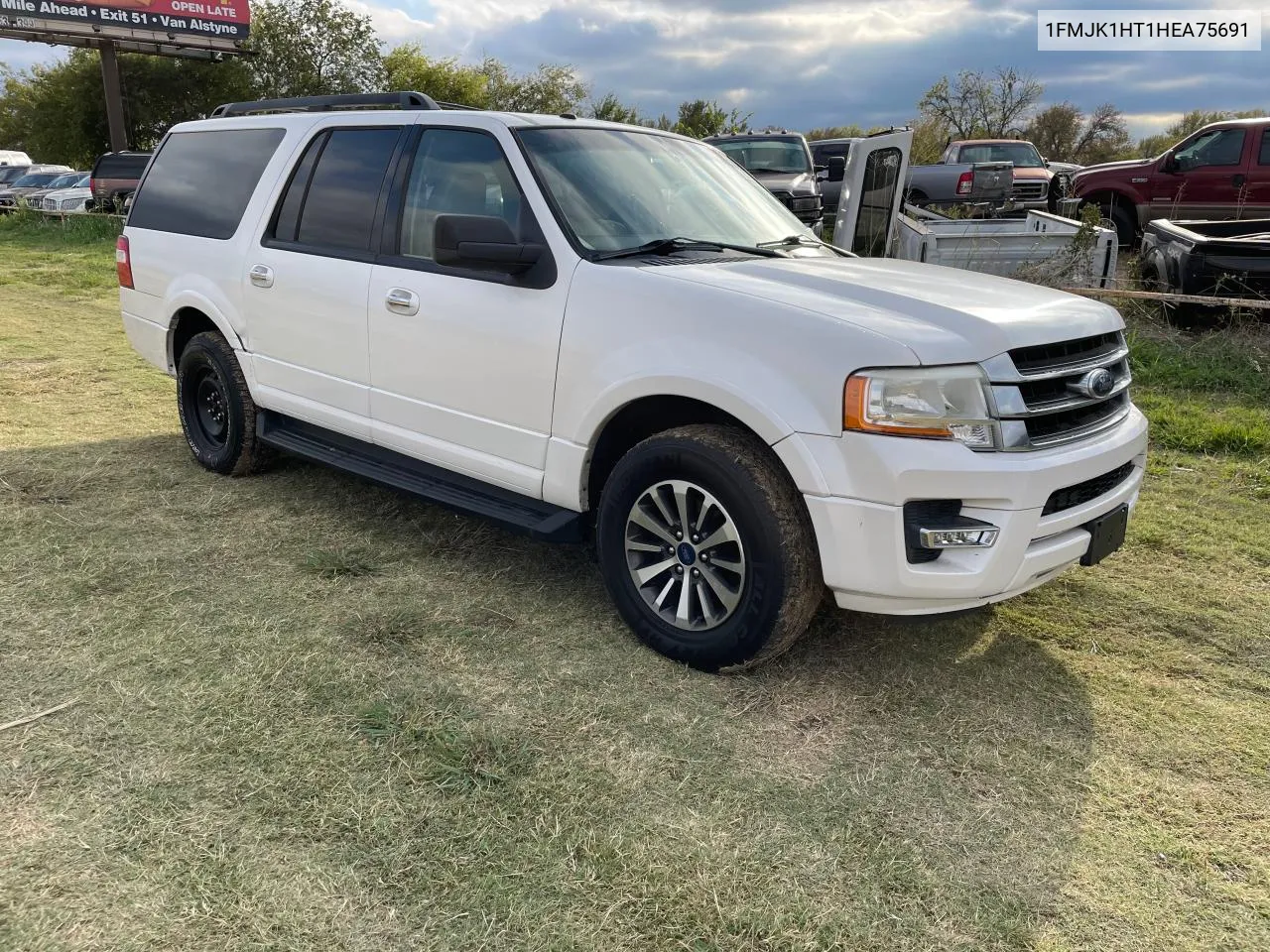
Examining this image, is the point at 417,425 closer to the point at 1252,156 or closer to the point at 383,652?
the point at 383,652

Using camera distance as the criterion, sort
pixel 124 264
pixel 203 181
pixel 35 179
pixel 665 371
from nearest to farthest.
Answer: pixel 665 371 < pixel 203 181 < pixel 124 264 < pixel 35 179

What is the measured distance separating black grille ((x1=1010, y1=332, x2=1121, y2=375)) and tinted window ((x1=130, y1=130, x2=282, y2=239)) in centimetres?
372

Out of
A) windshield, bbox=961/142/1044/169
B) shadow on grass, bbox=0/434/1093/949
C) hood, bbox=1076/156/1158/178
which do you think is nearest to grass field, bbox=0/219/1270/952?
shadow on grass, bbox=0/434/1093/949

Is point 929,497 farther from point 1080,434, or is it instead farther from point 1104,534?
point 1104,534

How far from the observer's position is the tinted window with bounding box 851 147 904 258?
7.38 m

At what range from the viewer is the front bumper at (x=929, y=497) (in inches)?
110

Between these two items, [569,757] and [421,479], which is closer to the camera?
[569,757]

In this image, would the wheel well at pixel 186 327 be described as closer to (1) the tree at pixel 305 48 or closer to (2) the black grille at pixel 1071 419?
(2) the black grille at pixel 1071 419

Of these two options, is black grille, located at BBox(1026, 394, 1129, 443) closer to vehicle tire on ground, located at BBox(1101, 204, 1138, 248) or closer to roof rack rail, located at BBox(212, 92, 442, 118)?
roof rack rail, located at BBox(212, 92, 442, 118)

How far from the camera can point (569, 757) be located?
2.82 metres

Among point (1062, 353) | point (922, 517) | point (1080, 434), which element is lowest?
point (922, 517)

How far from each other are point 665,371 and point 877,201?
5369 millimetres

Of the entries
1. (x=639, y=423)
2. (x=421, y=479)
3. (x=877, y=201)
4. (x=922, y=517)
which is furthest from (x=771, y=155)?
(x=922, y=517)

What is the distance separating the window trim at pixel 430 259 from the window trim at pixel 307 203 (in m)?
0.04
